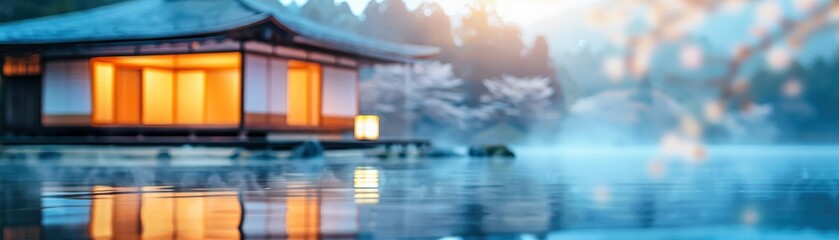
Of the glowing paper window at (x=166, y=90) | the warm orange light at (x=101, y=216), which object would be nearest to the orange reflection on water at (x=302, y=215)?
the warm orange light at (x=101, y=216)

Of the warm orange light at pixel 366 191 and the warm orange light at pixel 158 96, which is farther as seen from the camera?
the warm orange light at pixel 158 96

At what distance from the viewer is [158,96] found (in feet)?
59.2

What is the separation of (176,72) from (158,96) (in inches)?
26.7

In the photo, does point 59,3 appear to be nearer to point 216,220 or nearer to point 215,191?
point 215,191

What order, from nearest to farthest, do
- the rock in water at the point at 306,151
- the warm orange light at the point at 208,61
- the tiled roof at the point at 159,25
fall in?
the rock in water at the point at 306,151
the tiled roof at the point at 159,25
the warm orange light at the point at 208,61

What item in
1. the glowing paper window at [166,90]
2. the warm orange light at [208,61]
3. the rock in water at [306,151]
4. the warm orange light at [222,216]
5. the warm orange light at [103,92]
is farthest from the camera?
the glowing paper window at [166,90]

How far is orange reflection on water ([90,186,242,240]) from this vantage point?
10.9 ft

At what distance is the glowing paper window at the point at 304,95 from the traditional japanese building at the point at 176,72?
23mm

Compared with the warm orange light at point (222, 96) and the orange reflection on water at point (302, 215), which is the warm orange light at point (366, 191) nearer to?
the orange reflection on water at point (302, 215)

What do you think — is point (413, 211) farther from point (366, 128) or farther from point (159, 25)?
point (366, 128)

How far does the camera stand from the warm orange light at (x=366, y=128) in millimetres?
17859

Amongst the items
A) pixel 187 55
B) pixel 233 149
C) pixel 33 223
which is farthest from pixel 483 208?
pixel 187 55

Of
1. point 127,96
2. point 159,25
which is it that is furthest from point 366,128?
A: point 127,96

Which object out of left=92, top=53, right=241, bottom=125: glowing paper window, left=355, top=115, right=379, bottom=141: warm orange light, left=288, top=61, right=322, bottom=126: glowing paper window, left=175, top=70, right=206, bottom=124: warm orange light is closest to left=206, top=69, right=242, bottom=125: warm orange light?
left=92, top=53, right=241, bottom=125: glowing paper window
